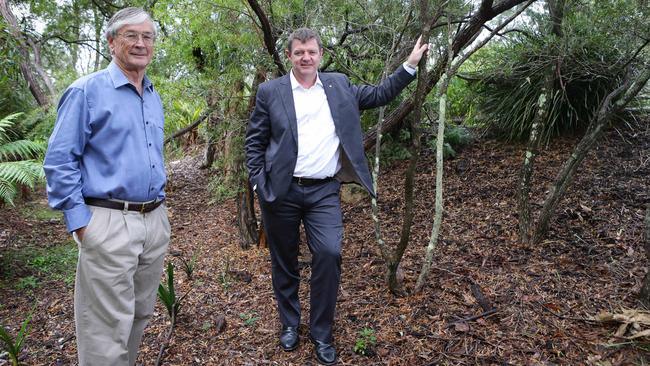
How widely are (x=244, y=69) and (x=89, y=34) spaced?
369 inches

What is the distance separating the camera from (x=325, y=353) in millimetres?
2920

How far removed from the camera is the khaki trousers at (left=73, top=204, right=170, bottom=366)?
7.18 ft

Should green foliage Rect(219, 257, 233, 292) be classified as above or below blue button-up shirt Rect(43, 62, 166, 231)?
below

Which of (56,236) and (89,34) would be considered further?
(89,34)

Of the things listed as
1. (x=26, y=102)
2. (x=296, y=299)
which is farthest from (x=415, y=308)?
(x=26, y=102)

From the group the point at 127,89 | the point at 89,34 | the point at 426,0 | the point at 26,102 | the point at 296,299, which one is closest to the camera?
the point at 127,89

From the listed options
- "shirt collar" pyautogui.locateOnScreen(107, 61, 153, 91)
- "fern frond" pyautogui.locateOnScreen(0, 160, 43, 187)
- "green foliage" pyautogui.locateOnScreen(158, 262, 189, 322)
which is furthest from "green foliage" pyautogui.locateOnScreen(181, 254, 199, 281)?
"shirt collar" pyautogui.locateOnScreen(107, 61, 153, 91)

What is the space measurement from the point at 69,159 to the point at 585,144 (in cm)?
355

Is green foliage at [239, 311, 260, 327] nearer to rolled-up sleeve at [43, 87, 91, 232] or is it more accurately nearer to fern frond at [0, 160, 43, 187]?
rolled-up sleeve at [43, 87, 91, 232]

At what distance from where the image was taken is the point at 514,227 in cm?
417

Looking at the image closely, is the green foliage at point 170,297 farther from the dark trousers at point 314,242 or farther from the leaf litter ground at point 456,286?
the dark trousers at point 314,242

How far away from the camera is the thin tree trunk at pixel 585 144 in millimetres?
3262

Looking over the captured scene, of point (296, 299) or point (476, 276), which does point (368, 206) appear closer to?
point (476, 276)

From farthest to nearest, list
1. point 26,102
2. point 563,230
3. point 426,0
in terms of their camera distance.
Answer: point 26,102 < point 563,230 < point 426,0
